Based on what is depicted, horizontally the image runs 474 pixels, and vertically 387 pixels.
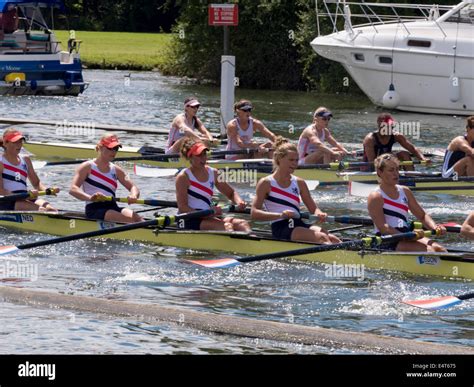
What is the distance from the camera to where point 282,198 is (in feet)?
51.5

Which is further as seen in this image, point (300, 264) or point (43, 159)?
point (43, 159)

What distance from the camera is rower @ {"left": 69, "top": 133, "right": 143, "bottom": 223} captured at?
1686 cm

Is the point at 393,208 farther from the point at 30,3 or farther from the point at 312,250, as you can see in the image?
the point at 30,3

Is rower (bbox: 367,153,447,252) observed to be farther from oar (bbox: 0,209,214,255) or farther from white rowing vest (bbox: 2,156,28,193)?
white rowing vest (bbox: 2,156,28,193)

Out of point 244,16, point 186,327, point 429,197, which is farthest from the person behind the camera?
point 244,16

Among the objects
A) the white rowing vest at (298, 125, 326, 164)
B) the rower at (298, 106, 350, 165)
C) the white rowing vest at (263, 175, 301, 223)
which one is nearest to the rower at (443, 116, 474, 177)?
the rower at (298, 106, 350, 165)

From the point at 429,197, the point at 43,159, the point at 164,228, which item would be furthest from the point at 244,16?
the point at 164,228

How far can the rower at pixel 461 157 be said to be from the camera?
66.9 feet

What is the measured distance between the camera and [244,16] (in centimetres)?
4869

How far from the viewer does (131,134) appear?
31.3 m

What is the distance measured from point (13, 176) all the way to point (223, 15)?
39.6 feet

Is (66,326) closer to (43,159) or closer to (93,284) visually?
(93,284)

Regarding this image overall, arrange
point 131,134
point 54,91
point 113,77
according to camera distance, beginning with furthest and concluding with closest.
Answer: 1. point 113,77
2. point 54,91
3. point 131,134

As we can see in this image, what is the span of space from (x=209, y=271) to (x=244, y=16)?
112 feet
